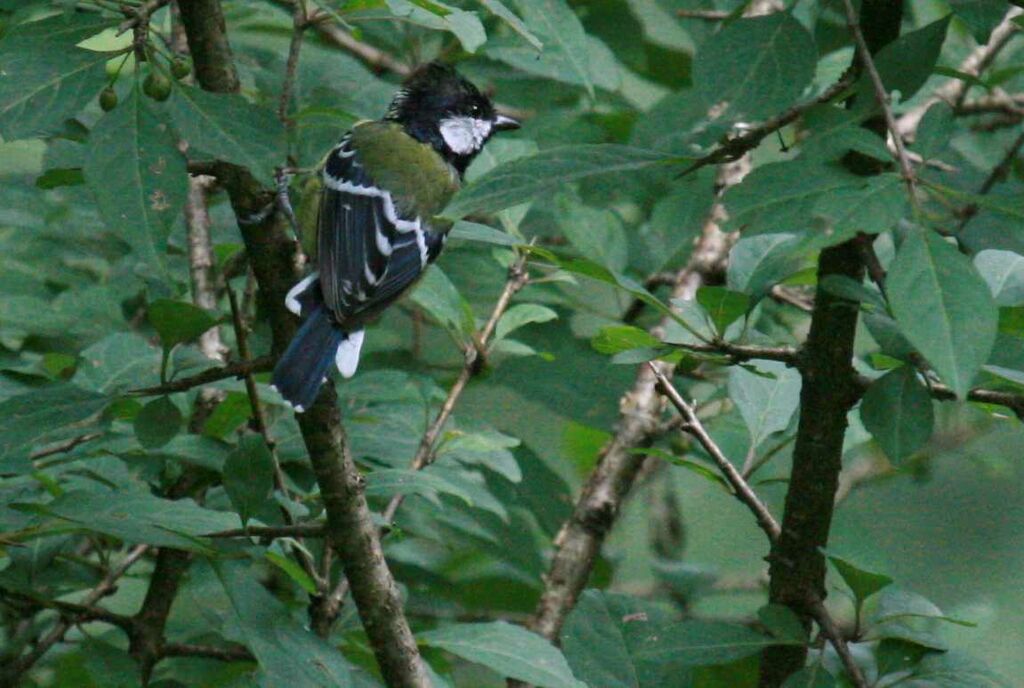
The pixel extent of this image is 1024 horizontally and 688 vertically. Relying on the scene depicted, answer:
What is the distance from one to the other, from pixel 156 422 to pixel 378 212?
127cm

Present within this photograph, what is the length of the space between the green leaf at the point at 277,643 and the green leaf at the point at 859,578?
0.71m

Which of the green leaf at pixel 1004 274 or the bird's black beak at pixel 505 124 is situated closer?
the green leaf at pixel 1004 274

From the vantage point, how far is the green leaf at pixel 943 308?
3.79 feet

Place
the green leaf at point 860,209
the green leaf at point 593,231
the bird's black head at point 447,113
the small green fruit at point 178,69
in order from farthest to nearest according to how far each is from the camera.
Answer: the bird's black head at point 447,113
the green leaf at point 593,231
the small green fruit at point 178,69
the green leaf at point 860,209

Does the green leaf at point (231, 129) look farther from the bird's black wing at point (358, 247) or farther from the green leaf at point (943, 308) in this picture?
the bird's black wing at point (358, 247)

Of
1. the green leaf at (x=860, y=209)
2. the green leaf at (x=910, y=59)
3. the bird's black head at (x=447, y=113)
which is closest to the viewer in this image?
the green leaf at (x=860, y=209)

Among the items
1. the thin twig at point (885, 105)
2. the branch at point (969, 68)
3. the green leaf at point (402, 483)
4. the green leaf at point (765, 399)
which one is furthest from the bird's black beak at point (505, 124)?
the thin twig at point (885, 105)

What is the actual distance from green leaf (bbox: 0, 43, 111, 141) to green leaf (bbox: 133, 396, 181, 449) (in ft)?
1.50

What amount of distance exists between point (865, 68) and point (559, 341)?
152cm

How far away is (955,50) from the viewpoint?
3510 mm

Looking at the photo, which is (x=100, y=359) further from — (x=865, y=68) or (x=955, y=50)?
(x=955, y=50)

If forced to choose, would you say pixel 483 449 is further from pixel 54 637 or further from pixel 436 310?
pixel 54 637

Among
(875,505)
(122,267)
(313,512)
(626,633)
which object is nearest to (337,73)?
(122,267)

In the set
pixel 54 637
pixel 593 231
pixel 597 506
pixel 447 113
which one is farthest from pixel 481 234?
pixel 447 113
